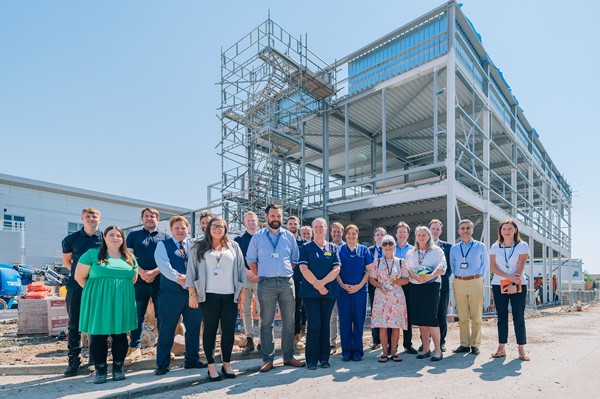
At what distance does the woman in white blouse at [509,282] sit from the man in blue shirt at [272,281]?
2.81 m

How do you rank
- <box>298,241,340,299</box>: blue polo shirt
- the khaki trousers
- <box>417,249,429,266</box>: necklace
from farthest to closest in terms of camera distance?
the khaki trousers → <box>417,249,429,266</box>: necklace → <box>298,241,340,299</box>: blue polo shirt

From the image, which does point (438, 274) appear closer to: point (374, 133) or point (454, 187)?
point (454, 187)

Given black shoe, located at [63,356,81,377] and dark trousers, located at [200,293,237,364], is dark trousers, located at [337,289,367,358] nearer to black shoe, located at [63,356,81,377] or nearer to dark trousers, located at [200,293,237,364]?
dark trousers, located at [200,293,237,364]

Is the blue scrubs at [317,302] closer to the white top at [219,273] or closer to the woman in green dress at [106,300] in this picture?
the white top at [219,273]

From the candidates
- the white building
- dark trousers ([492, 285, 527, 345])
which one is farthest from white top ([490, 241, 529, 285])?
the white building

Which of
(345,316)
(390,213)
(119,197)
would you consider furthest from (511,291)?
(119,197)

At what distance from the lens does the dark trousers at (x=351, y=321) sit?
5691 mm

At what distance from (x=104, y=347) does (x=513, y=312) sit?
514cm

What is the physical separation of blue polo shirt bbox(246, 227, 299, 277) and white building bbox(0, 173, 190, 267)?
25423mm

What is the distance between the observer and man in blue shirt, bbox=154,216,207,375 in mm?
4973

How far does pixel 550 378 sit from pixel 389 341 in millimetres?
1953

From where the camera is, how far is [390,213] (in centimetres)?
1675

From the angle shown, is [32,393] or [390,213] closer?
[32,393]

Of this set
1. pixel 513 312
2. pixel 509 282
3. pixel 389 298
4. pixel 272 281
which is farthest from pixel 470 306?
pixel 272 281
